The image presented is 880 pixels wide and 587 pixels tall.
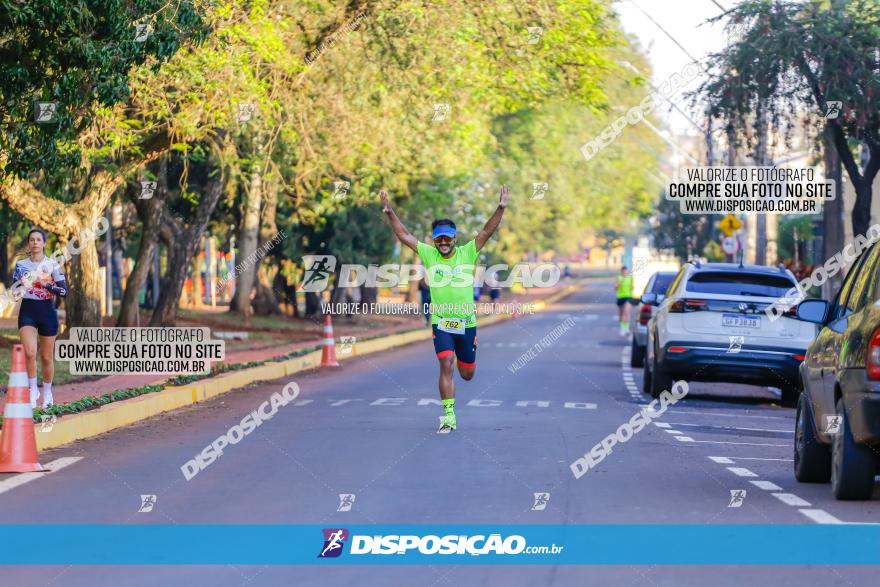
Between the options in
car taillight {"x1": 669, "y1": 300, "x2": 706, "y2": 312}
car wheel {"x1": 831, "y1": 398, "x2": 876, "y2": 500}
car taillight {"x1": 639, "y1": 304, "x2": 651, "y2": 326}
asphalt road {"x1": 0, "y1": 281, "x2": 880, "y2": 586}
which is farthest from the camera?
car taillight {"x1": 639, "y1": 304, "x2": 651, "y2": 326}

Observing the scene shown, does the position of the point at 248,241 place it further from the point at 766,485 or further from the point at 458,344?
the point at 766,485

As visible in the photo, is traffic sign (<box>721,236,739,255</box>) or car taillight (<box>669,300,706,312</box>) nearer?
car taillight (<box>669,300,706,312</box>)

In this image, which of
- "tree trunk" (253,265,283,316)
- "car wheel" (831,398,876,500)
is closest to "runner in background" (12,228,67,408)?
"car wheel" (831,398,876,500)

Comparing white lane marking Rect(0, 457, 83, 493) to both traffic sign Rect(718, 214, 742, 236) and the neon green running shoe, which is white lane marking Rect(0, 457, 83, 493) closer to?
the neon green running shoe

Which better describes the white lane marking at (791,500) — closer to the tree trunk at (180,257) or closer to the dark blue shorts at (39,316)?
the dark blue shorts at (39,316)

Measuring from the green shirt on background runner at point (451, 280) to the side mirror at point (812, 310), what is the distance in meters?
4.14

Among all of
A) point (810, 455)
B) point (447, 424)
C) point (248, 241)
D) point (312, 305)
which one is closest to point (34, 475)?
point (447, 424)

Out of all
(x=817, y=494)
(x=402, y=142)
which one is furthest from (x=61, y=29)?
(x=402, y=142)

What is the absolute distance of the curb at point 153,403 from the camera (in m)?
16.0

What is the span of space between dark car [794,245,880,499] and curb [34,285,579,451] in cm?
690

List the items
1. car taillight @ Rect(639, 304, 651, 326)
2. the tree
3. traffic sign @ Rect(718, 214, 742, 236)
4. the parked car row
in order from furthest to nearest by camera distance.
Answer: traffic sign @ Rect(718, 214, 742, 236)
car taillight @ Rect(639, 304, 651, 326)
the tree
the parked car row

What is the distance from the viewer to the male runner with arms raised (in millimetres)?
15797

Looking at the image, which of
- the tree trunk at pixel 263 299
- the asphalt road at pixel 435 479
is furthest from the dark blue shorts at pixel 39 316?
the tree trunk at pixel 263 299

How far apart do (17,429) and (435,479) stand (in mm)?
3384
